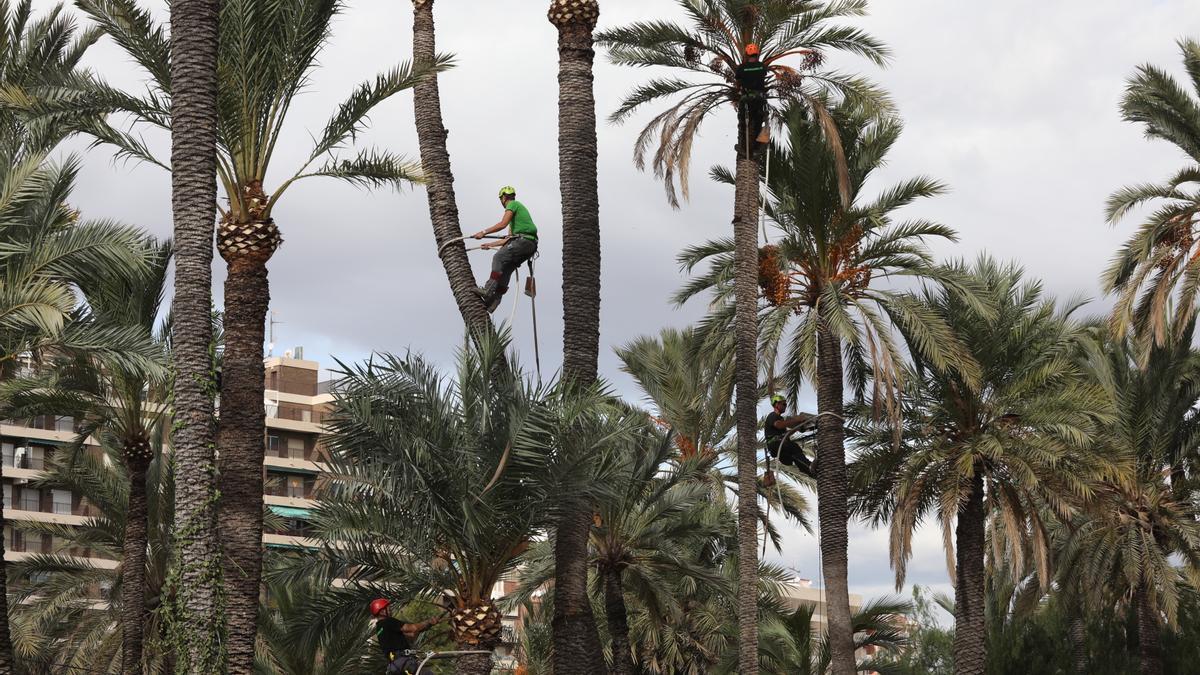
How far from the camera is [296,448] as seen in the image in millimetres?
82562

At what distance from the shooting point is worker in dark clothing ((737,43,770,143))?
1013 inches

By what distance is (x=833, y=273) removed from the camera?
28.2 metres

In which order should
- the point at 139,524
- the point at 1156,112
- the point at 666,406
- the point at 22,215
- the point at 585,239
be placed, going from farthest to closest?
the point at 666,406
the point at 1156,112
the point at 139,524
the point at 22,215
the point at 585,239

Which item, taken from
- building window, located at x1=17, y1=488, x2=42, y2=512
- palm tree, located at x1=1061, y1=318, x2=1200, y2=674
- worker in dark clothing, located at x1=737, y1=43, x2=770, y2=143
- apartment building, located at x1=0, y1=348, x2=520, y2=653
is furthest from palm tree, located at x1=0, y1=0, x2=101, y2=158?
building window, located at x1=17, y1=488, x2=42, y2=512

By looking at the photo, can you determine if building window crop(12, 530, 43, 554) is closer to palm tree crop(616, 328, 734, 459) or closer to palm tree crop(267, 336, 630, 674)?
palm tree crop(616, 328, 734, 459)

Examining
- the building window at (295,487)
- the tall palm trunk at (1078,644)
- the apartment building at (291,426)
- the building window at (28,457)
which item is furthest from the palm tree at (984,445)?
the building window at (295,487)

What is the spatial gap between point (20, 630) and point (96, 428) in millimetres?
5518

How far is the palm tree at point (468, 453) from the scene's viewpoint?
17250mm

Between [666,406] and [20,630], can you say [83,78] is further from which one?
[666,406]

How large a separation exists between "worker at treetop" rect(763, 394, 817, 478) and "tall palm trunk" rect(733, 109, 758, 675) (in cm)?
177

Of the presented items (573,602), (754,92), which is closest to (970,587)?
(754,92)

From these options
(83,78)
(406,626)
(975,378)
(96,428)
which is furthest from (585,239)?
(96,428)

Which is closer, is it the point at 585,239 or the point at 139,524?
the point at 585,239

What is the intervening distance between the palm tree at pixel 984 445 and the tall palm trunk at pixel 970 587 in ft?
0.06
